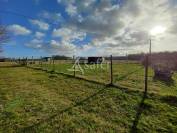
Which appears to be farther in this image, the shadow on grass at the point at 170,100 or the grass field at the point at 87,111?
the shadow on grass at the point at 170,100

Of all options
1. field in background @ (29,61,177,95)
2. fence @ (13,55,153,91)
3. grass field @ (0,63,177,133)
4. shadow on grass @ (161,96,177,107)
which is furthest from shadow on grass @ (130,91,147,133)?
field in background @ (29,61,177,95)

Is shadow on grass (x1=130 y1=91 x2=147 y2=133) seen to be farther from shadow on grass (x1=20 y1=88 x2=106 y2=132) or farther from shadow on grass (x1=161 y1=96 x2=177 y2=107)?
shadow on grass (x1=20 y1=88 x2=106 y2=132)

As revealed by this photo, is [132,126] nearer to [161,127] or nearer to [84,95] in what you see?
[161,127]

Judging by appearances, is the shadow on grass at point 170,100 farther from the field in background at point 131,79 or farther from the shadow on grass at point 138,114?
the field in background at point 131,79

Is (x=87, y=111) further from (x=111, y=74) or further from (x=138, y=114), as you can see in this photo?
(x=111, y=74)

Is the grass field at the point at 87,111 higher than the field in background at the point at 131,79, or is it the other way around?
the field in background at the point at 131,79

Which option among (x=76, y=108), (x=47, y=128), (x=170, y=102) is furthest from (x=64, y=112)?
(x=170, y=102)

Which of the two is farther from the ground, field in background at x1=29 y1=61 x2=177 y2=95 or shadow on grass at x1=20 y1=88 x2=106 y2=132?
field in background at x1=29 y1=61 x2=177 y2=95

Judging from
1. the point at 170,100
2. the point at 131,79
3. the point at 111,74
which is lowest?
the point at 170,100

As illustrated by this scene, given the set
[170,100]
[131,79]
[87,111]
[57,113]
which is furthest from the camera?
[131,79]

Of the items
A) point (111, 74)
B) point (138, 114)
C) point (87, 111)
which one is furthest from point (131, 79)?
point (87, 111)

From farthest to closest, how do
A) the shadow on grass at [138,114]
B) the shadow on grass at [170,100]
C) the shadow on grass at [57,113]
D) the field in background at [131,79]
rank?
the field in background at [131,79]
the shadow on grass at [170,100]
the shadow on grass at [138,114]
the shadow on grass at [57,113]

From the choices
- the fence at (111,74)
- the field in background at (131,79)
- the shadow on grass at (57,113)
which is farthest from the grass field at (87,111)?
the field in background at (131,79)

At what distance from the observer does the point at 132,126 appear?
242 inches
